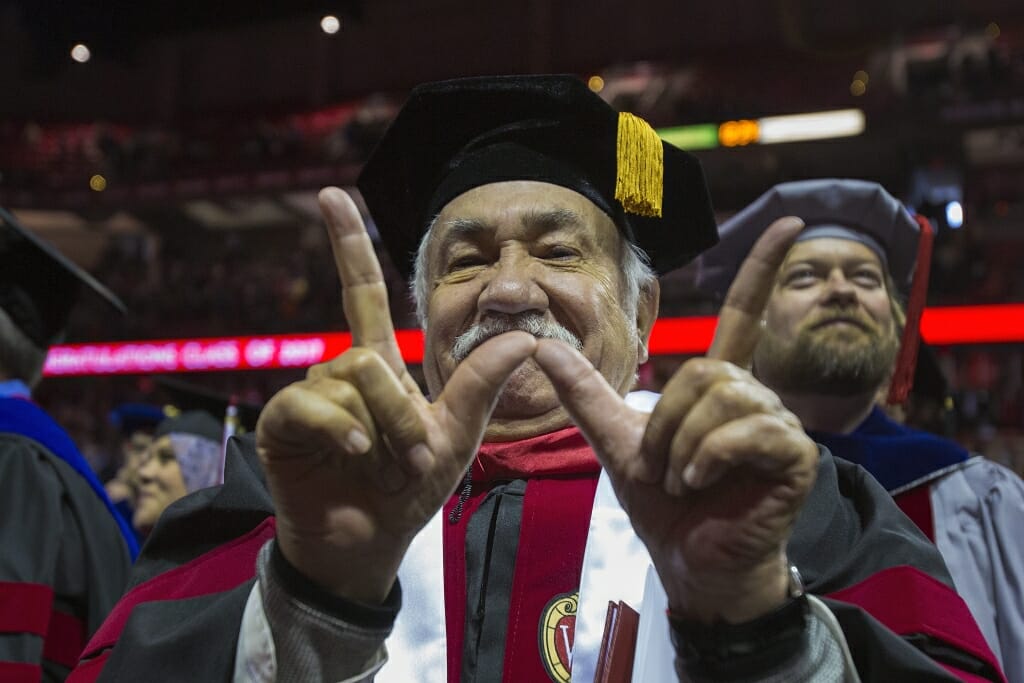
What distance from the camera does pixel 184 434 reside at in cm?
555

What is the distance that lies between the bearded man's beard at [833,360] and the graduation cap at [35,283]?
239cm

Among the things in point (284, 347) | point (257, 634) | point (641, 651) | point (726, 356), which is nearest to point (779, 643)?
point (641, 651)

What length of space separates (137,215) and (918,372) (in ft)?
68.5

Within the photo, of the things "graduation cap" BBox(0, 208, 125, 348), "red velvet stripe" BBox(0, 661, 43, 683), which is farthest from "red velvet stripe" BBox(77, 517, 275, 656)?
"graduation cap" BBox(0, 208, 125, 348)

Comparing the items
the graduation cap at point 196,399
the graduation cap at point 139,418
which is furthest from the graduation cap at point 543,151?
the graduation cap at point 139,418

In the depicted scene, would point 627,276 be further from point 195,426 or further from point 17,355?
point 195,426

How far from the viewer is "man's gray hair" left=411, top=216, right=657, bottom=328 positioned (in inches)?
87.7

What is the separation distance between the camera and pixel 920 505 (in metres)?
2.80

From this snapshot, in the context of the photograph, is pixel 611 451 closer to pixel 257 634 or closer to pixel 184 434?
pixel 257 634

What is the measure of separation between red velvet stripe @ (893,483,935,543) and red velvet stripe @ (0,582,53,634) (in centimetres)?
250

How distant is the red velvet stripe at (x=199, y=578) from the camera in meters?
1.68

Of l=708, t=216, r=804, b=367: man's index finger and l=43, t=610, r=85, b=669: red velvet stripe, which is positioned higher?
l=708, t=216, r=804, b=367: man's index finger

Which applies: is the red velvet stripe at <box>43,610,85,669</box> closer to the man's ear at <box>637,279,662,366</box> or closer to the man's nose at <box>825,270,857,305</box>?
the man's ear at <box>637,279,662,366</box>

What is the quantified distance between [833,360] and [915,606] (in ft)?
5.35
